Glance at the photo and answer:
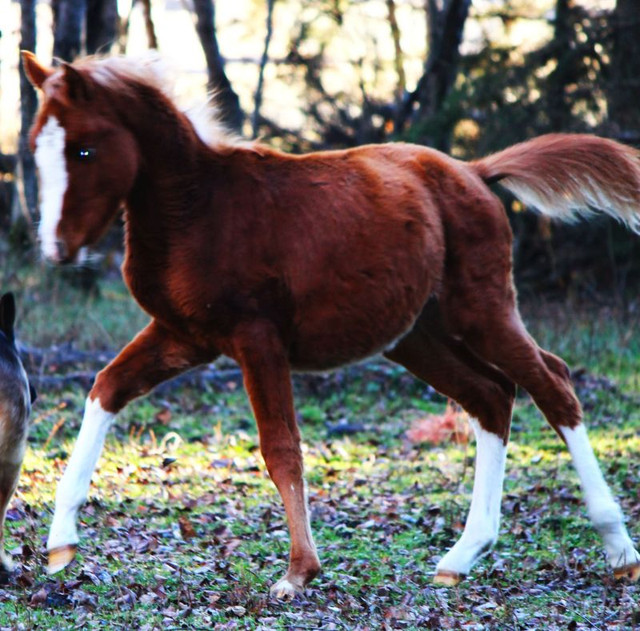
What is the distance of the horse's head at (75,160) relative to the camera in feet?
14.1

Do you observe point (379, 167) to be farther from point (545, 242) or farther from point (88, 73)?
point (545, 242)

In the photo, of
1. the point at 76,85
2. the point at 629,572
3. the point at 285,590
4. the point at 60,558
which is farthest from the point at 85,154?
the point at 629,572

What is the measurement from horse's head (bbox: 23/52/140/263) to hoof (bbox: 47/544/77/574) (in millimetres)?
1402

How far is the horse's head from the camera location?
4.29m

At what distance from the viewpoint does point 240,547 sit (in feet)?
18.8

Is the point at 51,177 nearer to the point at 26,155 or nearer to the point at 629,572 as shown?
the point at 629,572

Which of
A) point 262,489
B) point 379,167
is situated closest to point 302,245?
point 379,167

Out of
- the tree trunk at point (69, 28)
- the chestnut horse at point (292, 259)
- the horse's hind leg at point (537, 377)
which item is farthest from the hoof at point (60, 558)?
the tree trunk at point (69, 28)

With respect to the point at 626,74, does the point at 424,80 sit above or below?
below

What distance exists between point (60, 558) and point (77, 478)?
1.24ft

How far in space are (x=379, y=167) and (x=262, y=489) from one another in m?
2.80

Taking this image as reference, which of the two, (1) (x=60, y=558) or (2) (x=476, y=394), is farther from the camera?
(2) (x=476, y=394)

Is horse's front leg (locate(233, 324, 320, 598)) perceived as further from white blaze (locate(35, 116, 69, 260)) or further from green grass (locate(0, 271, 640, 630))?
white blaze (locate(35, 116, 69, 260))

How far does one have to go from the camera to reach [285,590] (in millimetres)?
4539
